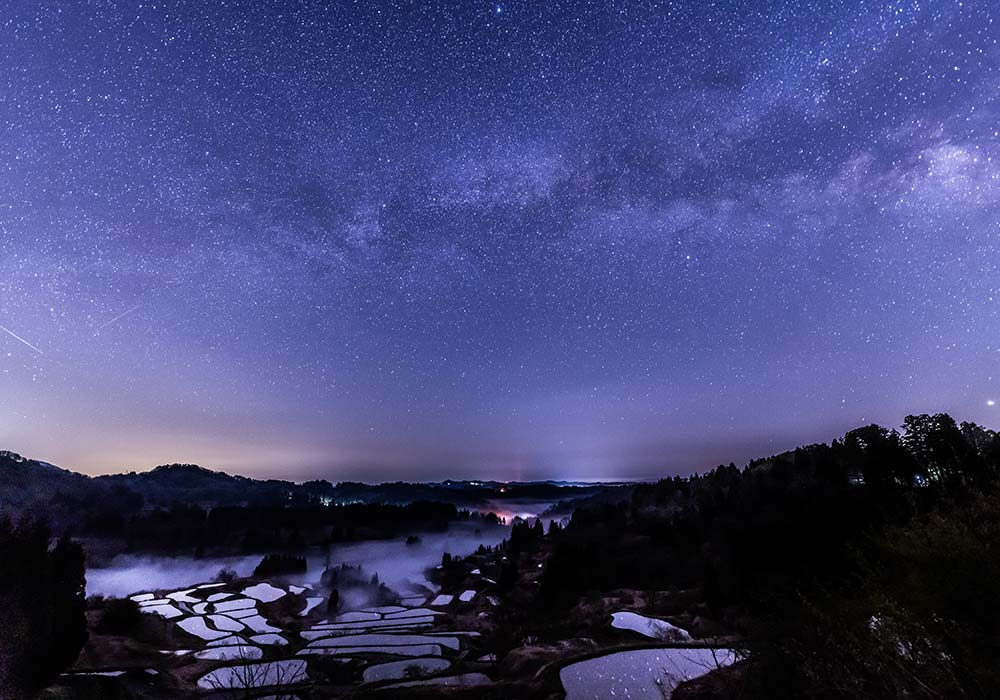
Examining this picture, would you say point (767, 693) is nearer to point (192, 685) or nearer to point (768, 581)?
point (768, 581)

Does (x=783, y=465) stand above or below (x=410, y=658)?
above

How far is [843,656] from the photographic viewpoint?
16.6m

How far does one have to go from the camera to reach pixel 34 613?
42219 millimetres

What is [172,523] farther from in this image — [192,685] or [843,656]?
[843,656]

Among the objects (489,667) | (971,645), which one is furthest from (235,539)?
(971,645)

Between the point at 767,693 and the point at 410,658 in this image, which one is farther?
the point at 410,658

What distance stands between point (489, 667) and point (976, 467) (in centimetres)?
7489

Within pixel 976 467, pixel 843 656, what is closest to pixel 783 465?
pixel 976 467

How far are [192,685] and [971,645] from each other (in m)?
59.5

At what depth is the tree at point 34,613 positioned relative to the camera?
1529 inches

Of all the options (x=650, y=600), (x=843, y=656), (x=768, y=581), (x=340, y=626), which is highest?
(x=843, y=656)

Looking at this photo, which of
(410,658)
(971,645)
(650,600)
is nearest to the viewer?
(971,645)

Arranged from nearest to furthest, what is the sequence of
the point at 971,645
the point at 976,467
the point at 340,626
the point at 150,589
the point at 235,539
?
the point at 971,645 → the point at 976,467 → the point at 340,626 → the point at 150,589 → the point at 235,539

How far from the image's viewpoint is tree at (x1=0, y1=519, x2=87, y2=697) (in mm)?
38844
